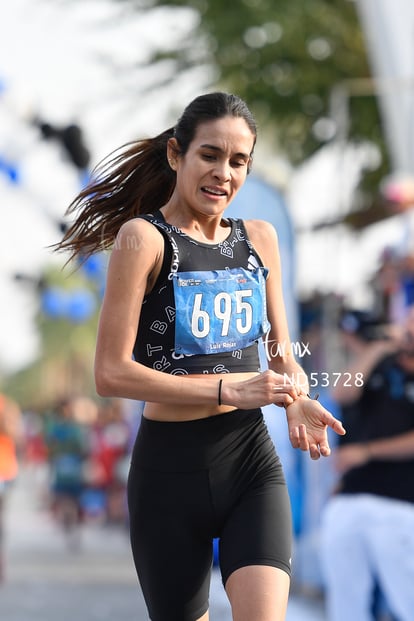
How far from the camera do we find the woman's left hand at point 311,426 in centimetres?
364

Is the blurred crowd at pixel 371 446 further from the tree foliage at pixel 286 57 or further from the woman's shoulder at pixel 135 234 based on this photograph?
the tree foliage at pixel 286 57

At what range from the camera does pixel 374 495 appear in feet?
22.7

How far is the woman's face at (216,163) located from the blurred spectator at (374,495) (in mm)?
2895

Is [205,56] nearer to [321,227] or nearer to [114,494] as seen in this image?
[321,227]

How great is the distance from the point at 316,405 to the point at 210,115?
87cm

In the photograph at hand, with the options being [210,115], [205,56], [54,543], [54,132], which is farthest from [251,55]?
[210,115]

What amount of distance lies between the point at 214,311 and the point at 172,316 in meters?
0.12

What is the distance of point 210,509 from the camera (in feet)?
12.8

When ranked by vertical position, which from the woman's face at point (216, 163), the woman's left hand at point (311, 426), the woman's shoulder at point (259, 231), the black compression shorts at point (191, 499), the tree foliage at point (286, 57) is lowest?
the black compression shorts at point (191, 499)

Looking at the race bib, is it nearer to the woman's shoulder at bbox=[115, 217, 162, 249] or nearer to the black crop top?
the black crop top

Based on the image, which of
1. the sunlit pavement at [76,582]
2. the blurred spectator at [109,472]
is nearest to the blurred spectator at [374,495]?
the sunlit pavement at [76,582]

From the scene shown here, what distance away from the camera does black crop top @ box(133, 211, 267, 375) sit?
3.86 m

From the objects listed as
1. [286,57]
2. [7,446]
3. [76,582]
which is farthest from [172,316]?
[286,57]

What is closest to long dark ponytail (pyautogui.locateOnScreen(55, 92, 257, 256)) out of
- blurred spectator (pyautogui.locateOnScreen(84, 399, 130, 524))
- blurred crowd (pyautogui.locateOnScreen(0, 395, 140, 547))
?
blurred crowd (pyautogui.locateOnScreen(0, 395, 140, 547))
